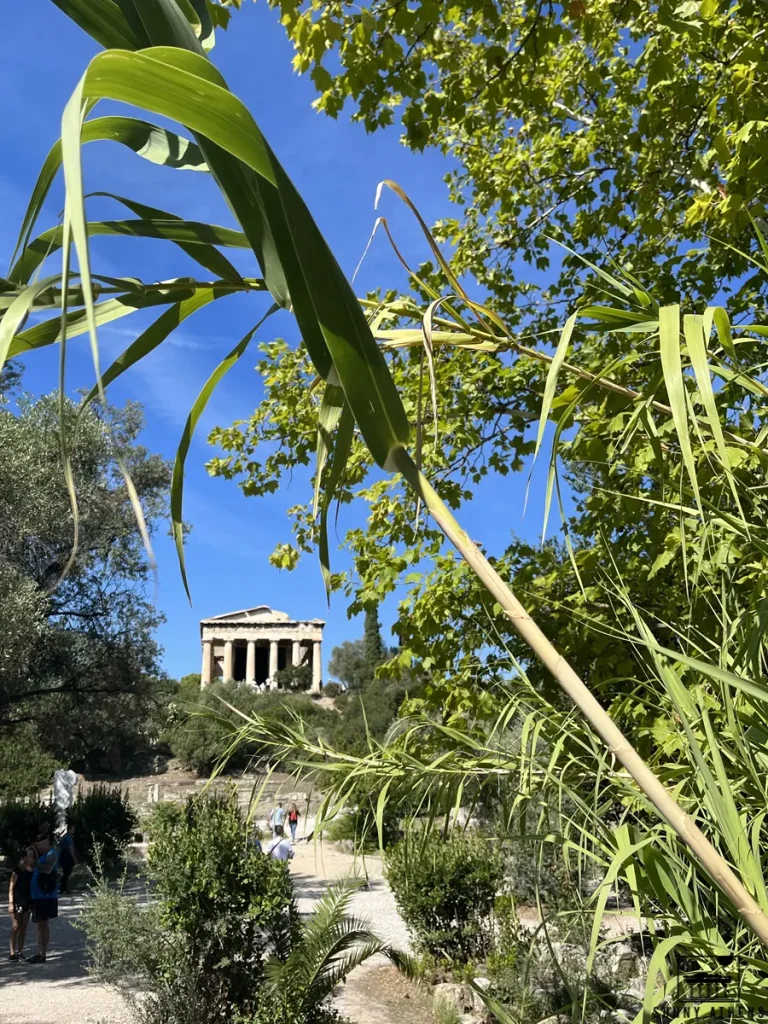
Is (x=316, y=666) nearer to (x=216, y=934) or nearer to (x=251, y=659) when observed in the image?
(x=251, y=659)

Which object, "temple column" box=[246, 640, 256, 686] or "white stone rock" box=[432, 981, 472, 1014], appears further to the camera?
"temple column" box=[246, 640, 256, 686]

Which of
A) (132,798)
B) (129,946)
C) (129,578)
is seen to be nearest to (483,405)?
(129,946)

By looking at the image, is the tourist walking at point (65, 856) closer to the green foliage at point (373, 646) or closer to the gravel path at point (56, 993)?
the gravel path at point (56, 993)

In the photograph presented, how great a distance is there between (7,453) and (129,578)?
11.4ft

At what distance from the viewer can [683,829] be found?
0.64 m

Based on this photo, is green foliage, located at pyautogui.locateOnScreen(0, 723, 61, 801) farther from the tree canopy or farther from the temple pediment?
the temple pediment

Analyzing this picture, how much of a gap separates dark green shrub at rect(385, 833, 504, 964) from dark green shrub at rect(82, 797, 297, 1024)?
2480 millimetres

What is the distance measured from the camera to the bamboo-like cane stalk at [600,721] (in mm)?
635

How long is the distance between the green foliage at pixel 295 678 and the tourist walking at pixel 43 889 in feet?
153

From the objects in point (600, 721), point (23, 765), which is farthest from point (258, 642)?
point (600, 721)

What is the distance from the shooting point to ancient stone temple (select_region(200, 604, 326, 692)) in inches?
2383

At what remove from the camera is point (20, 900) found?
9016mm

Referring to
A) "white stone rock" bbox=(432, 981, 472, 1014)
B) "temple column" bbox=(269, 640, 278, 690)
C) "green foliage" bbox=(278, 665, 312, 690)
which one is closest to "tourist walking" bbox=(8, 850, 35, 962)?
"white stone rock" bbox=(432, 981, 472, 1014)

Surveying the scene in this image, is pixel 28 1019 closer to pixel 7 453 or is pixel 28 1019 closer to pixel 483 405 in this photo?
pixel 483 405
